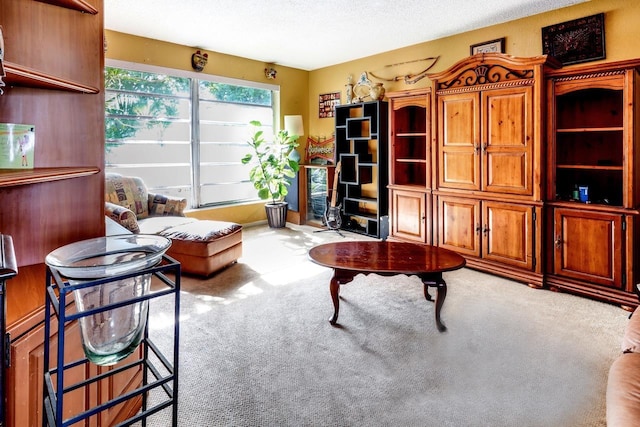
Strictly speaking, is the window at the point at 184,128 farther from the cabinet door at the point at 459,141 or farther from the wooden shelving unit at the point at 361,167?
the cabinet door at the point at 459,141

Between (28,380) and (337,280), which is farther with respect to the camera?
(337,280)

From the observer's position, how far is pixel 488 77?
151 inches

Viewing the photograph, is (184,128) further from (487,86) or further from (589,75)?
(589,75)

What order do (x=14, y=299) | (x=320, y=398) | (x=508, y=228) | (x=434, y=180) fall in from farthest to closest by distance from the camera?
(x=434, y=180)
(x=508, y=228)
(x=320, y=398)
(x=14, y=299)

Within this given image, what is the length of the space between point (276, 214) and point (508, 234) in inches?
133

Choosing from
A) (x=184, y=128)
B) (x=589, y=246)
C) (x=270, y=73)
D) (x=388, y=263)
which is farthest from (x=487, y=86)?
(x=184, y=128)

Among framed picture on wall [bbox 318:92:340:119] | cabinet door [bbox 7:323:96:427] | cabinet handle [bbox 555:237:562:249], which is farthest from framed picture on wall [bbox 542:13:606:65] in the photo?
cabinet door [bbox 7:323:96:427]

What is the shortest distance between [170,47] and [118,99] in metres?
0.94

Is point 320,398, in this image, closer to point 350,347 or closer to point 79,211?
point 350,347

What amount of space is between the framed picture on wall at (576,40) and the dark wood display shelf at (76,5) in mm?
3982

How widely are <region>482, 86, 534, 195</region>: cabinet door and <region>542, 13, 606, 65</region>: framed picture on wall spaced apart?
771 mm

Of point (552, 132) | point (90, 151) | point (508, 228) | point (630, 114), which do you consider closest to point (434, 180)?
point (508, 228)

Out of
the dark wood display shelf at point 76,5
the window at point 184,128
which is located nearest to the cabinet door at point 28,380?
the dark wood display shelf at point 76,5

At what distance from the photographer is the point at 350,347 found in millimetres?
2490
